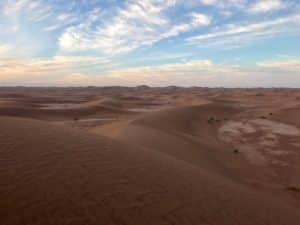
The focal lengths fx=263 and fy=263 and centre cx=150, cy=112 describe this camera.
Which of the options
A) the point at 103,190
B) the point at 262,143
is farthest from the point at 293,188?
the point at 262,143

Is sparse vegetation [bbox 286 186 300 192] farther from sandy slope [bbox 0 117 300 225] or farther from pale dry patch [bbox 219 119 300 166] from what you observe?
pale dry patch [bbox 219 119 300 166]

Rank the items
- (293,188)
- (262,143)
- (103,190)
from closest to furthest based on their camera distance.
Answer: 1. (103,190)
2. (293,188)
3. (262,143)

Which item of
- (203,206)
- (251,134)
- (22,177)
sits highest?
(22,177)

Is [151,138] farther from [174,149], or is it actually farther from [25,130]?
[25,130]

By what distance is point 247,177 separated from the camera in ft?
29.4

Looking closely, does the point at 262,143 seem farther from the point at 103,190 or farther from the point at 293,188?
the point at 103,190

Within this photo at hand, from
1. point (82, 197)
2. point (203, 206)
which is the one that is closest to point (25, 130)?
point (82, 197)

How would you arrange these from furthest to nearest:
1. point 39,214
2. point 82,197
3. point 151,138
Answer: point 151,138
point 82,197
point 39,214

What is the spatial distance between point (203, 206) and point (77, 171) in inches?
86.4

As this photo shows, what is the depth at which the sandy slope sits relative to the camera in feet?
10.8

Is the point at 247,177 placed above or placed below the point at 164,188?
below

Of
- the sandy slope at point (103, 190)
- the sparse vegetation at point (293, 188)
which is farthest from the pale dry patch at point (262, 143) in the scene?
the sandy slope at point (103, 190)

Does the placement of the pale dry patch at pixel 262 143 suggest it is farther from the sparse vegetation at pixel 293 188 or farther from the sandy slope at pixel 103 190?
the sandy slope at pixel 103 190

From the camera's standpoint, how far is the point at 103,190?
3951mm
